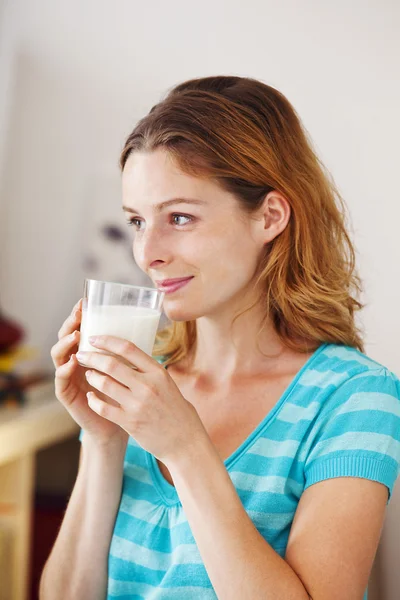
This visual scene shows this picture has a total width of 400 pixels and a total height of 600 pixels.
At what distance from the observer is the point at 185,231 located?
1250 millimetres

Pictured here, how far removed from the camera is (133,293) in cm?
105

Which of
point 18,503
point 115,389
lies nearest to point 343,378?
point 115,389

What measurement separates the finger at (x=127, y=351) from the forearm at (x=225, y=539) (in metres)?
0.16

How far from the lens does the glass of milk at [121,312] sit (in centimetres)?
105

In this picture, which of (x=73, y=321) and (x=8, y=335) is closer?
(x=73, y=321)

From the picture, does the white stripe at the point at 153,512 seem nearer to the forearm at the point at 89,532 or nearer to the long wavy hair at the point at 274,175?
the forearm at the point at 89,532

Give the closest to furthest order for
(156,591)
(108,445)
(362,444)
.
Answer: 1. (362,444)
2. (156,591)
3. (108,445)

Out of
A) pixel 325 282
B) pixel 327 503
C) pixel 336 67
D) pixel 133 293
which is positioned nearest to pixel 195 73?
pixel 336 67

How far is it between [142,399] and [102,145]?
5.55ft

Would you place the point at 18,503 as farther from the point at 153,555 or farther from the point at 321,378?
the point at 321,378

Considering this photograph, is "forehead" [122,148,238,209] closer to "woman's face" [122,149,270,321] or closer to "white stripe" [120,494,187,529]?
"woman's face" [122,149,270,321]

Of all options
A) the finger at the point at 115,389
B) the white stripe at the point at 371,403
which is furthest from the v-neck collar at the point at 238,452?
the finger at the point at 115,389

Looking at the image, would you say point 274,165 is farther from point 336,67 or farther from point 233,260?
point 336,67

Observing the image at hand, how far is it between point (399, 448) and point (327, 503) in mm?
186
